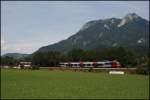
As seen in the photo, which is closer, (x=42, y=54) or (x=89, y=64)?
(x=89, y=64)

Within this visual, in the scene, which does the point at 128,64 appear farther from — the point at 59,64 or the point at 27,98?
the point at 27,98

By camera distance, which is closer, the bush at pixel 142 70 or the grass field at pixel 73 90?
the grass field at pixel 73 90

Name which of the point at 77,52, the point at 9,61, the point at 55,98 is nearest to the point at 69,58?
the point at 77,52

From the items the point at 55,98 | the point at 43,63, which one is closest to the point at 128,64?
the point at 43,63

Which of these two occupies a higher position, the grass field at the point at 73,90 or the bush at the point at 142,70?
the grass field at the point at 73,90

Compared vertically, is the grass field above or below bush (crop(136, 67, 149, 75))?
above

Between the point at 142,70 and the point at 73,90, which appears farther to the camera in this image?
the point at 142,70

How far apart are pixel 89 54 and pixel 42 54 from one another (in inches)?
862

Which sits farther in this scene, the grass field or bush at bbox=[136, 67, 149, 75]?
bush at bbox=[136, 67, 149, 75]

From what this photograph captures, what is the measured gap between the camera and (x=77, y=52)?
155 metres

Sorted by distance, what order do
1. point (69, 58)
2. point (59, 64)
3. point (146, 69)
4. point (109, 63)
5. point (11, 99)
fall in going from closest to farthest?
point (11, 99) < point (146, 69) < point (109, 63) < point (59, 64) < point (69, 58)

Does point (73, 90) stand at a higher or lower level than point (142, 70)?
higher

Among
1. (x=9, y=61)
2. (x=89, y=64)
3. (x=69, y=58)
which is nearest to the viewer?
(x=89, y=64)

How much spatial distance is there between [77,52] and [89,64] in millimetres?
37883
